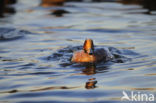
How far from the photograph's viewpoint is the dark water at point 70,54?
24.8 ft

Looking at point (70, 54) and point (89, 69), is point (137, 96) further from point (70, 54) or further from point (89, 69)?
point (70, 54)

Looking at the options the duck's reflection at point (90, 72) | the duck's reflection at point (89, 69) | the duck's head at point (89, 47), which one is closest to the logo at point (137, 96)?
the duck's reflection at point (90, 72)

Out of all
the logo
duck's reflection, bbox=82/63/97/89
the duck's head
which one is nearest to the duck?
the duck's head

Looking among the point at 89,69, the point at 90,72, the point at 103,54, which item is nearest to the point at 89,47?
the point at 103,54

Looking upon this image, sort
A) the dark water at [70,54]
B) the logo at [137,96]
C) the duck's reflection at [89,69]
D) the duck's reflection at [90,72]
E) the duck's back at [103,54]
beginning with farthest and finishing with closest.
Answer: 1. the duck's back at [103,54]
2. the duck's reflection at [89,69]
3. the duck's reflection at [90,72]
4. the dark water at [70,54]
5. the logo at [137,96]

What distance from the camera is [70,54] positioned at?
11758 millimetres

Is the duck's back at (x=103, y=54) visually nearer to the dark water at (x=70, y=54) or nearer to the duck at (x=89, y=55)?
the duck at (x=89, y=55)

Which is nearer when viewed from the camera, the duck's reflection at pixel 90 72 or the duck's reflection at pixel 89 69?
the duck's reflection at pixel 90 72

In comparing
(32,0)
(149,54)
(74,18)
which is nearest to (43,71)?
(149,54)

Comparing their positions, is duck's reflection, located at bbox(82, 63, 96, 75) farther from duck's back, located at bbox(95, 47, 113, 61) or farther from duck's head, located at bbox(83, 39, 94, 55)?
duck's back, located at bbox(95, 47, 113, 61)

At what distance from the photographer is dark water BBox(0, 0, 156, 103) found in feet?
24.8

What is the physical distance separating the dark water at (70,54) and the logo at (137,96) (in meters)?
0.13

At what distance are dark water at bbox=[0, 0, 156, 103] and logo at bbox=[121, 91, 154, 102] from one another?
129 millimetres

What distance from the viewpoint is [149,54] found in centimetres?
1079
